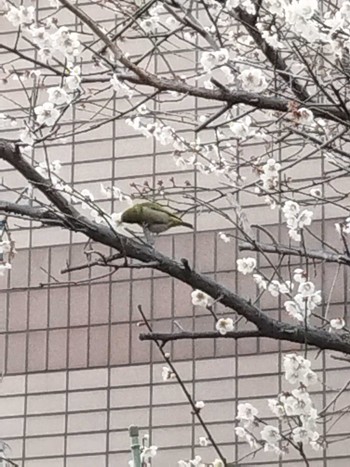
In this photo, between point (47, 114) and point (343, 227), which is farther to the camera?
point (343, 227)

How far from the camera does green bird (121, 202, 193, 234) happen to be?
5.89m

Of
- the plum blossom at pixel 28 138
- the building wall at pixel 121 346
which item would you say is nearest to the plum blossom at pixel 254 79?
the plum blossom at pixel 28 138

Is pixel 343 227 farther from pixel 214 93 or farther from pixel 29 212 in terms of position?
pixel 29 212

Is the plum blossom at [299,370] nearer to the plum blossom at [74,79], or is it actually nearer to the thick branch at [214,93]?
the thick branch at [214,93]

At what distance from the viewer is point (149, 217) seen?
Result: 19.4ft

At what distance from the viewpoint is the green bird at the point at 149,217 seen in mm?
5895

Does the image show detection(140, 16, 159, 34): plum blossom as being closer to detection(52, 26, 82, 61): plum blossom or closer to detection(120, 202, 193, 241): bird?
detection(52, 26, 82, 61): plum blossom

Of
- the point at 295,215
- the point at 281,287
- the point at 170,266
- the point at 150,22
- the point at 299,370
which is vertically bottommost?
the point at 299,370

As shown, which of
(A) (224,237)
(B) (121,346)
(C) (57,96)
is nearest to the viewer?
(C) (57,96)

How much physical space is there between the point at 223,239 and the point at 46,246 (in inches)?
56.2

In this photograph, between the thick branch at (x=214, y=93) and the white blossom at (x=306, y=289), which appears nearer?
the thick branch at (x=214, y=93)

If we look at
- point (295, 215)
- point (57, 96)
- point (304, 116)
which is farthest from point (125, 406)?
point (304, 116)

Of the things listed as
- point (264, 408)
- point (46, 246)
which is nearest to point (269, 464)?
point (264, 408)

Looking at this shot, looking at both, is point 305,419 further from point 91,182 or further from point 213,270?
point 91,182
